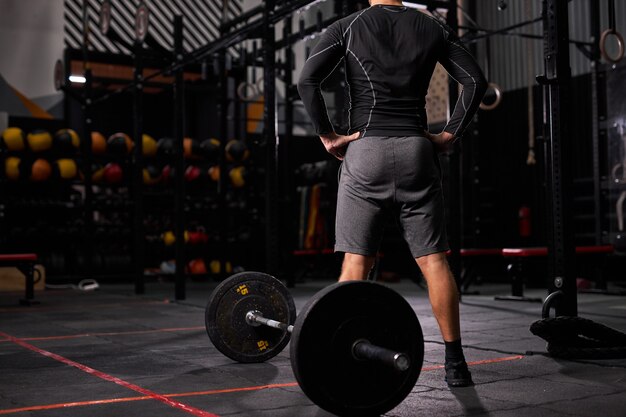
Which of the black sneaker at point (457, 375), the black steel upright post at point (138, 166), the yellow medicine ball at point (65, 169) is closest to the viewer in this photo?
the black sneaker at point (457, 375)

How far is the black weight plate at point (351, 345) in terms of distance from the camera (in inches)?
71.8

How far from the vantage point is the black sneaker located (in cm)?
238

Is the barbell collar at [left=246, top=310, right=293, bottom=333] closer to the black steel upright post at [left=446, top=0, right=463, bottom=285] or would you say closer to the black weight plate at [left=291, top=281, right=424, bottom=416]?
the black weight plate at [left=291, top=281, right=424, bottom=416]

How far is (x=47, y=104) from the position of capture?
998cm

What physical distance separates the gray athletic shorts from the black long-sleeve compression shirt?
2.1 inches

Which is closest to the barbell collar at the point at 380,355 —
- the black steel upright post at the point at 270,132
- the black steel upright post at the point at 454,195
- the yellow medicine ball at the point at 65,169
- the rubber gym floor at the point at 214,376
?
the rubber gym floor at the point at 214,376

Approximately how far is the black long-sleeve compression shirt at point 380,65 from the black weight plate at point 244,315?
0.94m

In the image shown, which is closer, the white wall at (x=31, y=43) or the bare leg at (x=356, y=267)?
the bare leg at (x=356, y=267)

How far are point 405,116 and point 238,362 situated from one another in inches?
49.5

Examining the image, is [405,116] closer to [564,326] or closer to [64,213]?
[564,326]

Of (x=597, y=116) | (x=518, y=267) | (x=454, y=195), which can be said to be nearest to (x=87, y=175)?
(x=454, y=195)

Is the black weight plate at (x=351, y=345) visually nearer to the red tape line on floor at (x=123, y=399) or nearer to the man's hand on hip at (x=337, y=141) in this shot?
the man's hand on hip at (x=337, y=141)

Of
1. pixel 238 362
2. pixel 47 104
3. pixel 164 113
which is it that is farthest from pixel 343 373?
pixel 164 113

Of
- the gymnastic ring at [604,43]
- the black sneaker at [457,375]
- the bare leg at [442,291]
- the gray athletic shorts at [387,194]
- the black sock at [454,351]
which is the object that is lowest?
the black sneaker at [457,375]
